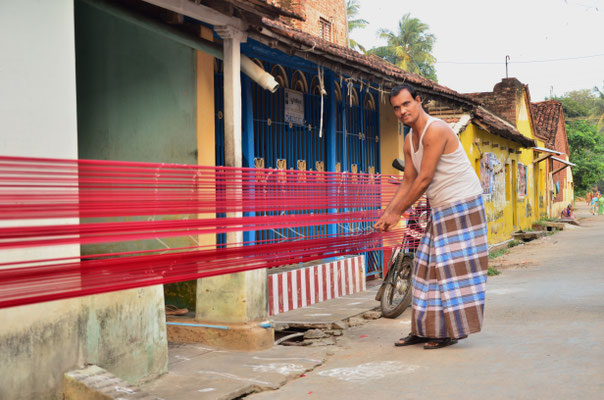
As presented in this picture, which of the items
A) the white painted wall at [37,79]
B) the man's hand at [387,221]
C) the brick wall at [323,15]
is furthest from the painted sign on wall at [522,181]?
the white painted wall at [37,79]

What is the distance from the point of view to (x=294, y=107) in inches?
347

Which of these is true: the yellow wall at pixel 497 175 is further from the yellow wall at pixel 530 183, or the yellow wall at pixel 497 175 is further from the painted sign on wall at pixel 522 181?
the yellow wall at pixel 530 183

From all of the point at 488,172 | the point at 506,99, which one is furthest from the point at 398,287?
the point at 506,99

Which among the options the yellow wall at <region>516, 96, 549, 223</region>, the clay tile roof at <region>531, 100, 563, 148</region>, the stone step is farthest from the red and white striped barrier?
the clay tile roof at <region>531, 100, 563, 148</region>

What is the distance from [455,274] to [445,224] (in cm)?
39

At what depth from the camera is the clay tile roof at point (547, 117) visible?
110 feet

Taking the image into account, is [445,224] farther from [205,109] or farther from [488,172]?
[488,172]

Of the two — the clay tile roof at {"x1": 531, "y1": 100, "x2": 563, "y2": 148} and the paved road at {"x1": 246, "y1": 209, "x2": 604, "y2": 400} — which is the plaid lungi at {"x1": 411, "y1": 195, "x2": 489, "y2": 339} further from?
the clay tile roof at {"x1": 531, "y1": 100, "x2": 563, "y2": 148}

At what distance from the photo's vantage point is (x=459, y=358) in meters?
4.97

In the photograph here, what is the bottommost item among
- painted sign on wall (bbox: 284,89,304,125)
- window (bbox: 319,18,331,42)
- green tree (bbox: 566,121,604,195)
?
painted sign on wall (bbox: 284,89,304,125)

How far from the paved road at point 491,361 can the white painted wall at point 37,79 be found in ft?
7.02

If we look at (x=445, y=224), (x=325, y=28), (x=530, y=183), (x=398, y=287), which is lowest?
(x=398, y=287)

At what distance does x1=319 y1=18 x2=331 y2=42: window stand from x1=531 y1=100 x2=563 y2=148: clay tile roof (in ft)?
56.3

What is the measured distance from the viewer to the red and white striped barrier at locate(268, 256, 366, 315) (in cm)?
755
